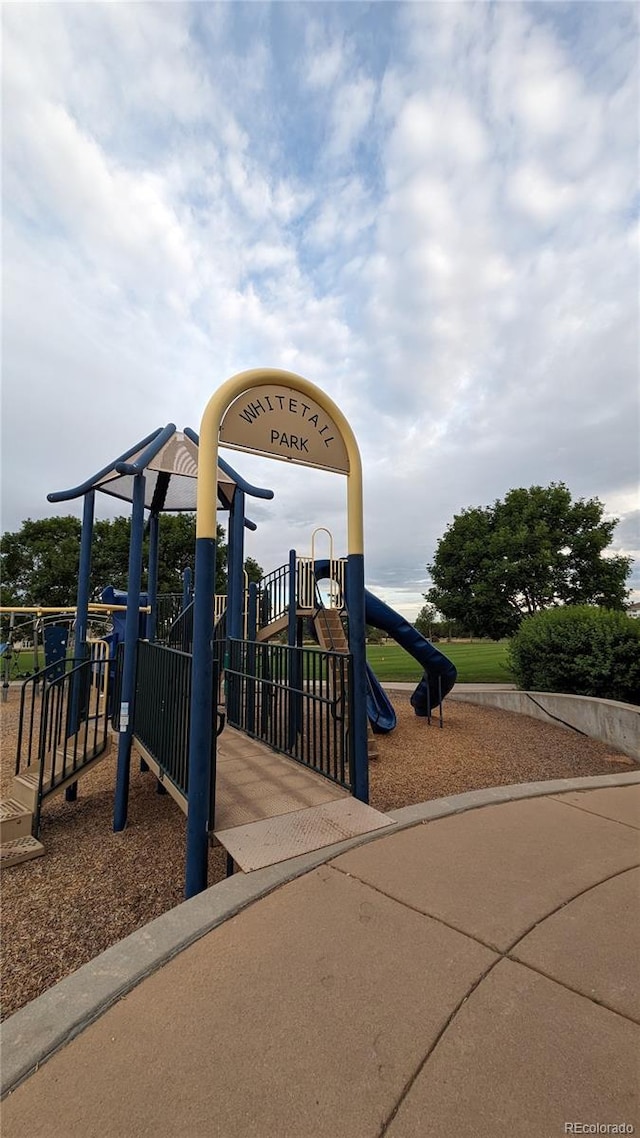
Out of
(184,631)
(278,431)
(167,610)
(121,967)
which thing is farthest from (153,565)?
(121,967)

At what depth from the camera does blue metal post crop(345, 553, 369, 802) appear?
3.75 meters

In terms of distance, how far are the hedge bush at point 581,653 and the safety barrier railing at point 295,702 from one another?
15.5 feet

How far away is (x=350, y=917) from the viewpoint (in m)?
2.29

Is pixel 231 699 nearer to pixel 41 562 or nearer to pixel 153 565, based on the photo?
pixel 153 565

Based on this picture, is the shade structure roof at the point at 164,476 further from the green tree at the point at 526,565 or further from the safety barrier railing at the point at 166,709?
the green tree at the point at 526,565

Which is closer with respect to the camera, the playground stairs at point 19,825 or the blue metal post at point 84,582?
the playground stairs at point 19,825

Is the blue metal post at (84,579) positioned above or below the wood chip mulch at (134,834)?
above

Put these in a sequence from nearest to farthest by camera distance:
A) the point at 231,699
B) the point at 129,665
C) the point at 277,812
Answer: the point at 277,812, the point at 129,665, the point at 231,699

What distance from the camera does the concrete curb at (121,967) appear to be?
5.27 feet

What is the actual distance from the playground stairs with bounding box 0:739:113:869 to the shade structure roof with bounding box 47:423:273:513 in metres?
3.08

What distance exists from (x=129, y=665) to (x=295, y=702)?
1.98 metres

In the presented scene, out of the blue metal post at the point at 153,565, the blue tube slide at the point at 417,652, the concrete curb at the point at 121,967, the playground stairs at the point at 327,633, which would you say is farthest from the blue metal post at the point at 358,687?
the blue metal post at the point at 153,565

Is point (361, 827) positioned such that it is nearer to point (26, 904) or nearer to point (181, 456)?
point (26, 904)

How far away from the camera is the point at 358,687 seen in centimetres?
379
